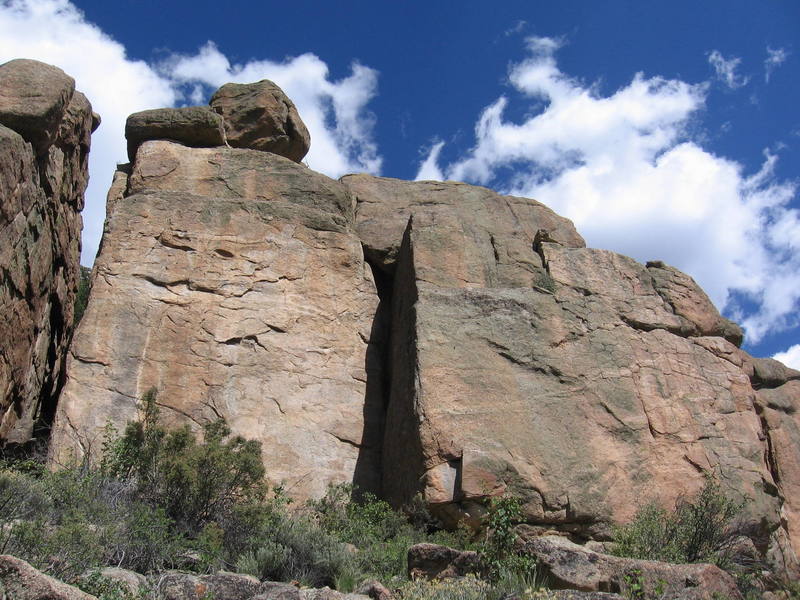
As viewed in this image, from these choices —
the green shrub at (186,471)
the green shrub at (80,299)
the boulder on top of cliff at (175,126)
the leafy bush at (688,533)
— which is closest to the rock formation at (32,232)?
the boulder on top of cliff at (175,126)

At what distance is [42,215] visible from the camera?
34.6 feet

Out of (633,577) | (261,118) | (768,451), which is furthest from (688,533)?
(261,118)

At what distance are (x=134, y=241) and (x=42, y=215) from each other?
1.27 metres

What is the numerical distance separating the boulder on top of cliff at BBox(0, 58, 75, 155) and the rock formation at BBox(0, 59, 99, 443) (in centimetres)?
1

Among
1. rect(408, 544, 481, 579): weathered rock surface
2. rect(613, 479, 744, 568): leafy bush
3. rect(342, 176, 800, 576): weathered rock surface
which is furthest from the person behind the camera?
rect(342, 176, 800, 576): weathered rock surface

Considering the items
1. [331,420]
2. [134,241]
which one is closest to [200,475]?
[331,420]

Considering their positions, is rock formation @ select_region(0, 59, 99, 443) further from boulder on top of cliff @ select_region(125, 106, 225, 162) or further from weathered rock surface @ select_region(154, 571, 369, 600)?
weathered rock surface @ select_region(154, 571, 369, 600)

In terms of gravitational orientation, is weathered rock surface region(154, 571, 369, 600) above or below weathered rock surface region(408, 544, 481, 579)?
below

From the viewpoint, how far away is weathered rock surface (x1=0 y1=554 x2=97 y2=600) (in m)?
4.34

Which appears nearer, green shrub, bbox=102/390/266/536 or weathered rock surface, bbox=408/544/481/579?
weathered rock surface, bbox=408/544/481/579

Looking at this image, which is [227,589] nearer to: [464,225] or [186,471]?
[186,471]

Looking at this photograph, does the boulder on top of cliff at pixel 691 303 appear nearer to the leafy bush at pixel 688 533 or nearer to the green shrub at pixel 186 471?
the leafy bush at pixel 688 533

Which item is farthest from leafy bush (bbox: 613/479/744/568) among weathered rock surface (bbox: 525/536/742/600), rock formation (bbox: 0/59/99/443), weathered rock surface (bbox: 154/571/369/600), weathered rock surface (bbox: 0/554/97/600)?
rock formation (bbox: 0/59/99/443)

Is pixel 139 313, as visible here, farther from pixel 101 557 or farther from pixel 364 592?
pixel 364 592
